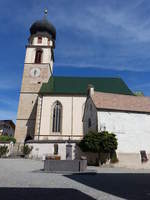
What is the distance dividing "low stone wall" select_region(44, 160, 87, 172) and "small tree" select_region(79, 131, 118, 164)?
5.38m

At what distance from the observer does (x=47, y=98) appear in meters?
32.9

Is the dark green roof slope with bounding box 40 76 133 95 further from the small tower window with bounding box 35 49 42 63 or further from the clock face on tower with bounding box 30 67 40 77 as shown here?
the small tower window with bounding box 35 49 42 63

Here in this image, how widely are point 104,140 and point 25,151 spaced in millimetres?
12767

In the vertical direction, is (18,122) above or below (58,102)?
below

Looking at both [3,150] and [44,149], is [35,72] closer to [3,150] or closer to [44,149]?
[3,150]

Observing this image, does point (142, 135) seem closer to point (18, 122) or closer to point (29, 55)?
point (18, 122)

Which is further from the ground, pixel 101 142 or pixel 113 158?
pixel 101 142

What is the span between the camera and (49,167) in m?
11.5

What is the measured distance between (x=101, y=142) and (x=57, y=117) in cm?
1611

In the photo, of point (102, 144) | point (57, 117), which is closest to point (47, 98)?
point (57, 117)

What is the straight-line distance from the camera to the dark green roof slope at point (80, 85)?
112 feet

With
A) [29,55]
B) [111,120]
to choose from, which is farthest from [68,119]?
[29,55]

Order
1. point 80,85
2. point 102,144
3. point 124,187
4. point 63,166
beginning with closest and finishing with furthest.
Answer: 1. point 124,187
2. point 63,166
3. point 102,144
4. point 80,85

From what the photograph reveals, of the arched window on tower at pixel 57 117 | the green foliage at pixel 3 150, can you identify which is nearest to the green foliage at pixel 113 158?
the arched window on tower at pixel 57 117
